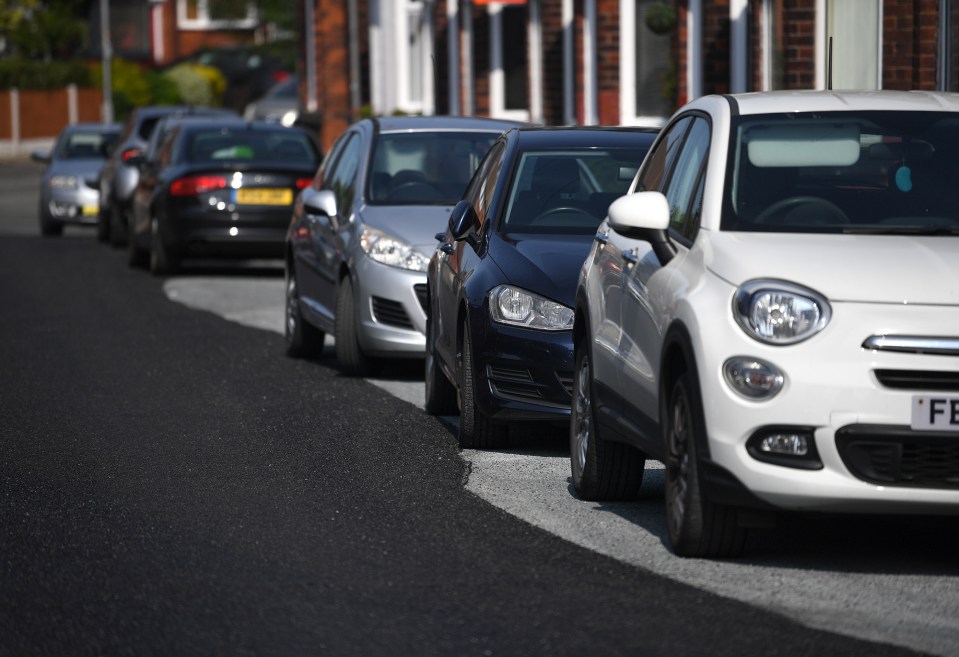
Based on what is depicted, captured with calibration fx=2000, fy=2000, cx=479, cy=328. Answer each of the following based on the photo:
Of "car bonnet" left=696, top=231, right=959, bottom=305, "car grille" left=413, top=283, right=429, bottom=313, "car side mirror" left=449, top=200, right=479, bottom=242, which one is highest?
"car bonnet" left=696, top=231, right=959, bottom=305

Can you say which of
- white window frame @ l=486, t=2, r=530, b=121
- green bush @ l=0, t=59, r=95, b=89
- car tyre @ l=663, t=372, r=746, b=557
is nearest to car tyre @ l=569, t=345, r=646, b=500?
car tyre @ l=663, t=372, r=746, b=557

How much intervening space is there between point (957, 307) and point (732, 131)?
1245mm

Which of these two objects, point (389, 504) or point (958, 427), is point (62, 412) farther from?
point (958, 427)

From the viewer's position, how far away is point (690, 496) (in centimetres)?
666

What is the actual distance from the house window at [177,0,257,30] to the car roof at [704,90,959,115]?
75751mm

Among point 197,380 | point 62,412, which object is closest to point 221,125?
point 197,380

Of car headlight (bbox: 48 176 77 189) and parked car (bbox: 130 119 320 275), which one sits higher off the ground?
parked car (bbox: 130 119 320 275)

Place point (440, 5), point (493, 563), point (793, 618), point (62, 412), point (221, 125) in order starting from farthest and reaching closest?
1. point (440, 5)
2. point (221, 125)
3. point (62, 412)
4. point (493, 563)
5. point (793, 618)

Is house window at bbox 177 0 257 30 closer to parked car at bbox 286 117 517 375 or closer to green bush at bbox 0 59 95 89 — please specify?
green bush at bbox 0 59 95 89

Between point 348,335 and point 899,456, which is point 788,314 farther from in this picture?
point 348,335

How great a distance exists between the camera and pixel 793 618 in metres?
5.97

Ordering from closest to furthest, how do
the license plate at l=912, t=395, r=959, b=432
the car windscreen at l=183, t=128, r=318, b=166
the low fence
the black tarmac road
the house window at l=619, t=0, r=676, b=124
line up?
the black tarmac road
the license plate at l=912, t=395, r=959, b=432
the car windscreen at l=183, t=128, r=318, b=166
the house window at l=619, t=0, r=676, b=124
the low fence

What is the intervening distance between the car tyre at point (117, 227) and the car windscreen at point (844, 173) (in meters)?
20.5

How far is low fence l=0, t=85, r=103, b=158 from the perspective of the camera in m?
66.6
